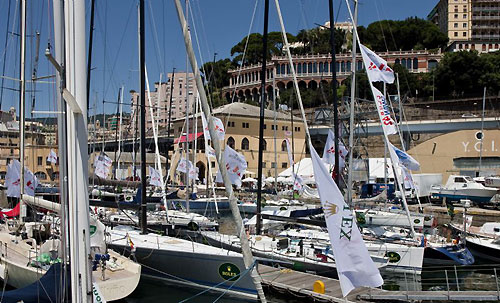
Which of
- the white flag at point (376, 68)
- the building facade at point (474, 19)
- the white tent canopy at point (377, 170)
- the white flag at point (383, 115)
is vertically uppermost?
the building facade at point (474, 19)

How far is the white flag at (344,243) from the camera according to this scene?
1052 centimetres

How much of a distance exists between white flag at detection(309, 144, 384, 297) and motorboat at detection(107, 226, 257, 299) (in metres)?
6.25

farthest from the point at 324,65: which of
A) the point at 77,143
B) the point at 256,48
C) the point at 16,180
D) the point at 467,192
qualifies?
the point at 77,143

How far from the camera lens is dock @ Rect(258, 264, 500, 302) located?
1561 centimetres

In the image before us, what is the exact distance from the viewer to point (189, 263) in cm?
1802

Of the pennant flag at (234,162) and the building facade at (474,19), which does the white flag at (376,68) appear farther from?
the building facade at (474,19)

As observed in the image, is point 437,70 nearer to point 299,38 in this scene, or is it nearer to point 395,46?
point 395,46

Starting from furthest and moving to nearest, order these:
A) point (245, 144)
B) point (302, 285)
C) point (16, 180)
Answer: point (245, 144) < point (16, 180) < point (302, 285)

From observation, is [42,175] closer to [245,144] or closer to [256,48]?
[245,144]

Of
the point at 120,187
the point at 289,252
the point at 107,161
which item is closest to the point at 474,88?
the point at 120,187

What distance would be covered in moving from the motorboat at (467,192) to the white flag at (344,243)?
37.3m

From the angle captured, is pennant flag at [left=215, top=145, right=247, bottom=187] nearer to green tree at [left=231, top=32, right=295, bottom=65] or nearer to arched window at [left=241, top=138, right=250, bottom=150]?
arched window at [left=241, top=138, right=250, bottom=150]

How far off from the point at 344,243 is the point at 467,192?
3765cm

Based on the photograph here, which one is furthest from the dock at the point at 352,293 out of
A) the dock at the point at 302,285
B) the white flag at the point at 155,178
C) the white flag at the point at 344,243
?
the white flag at the point at 155,178
